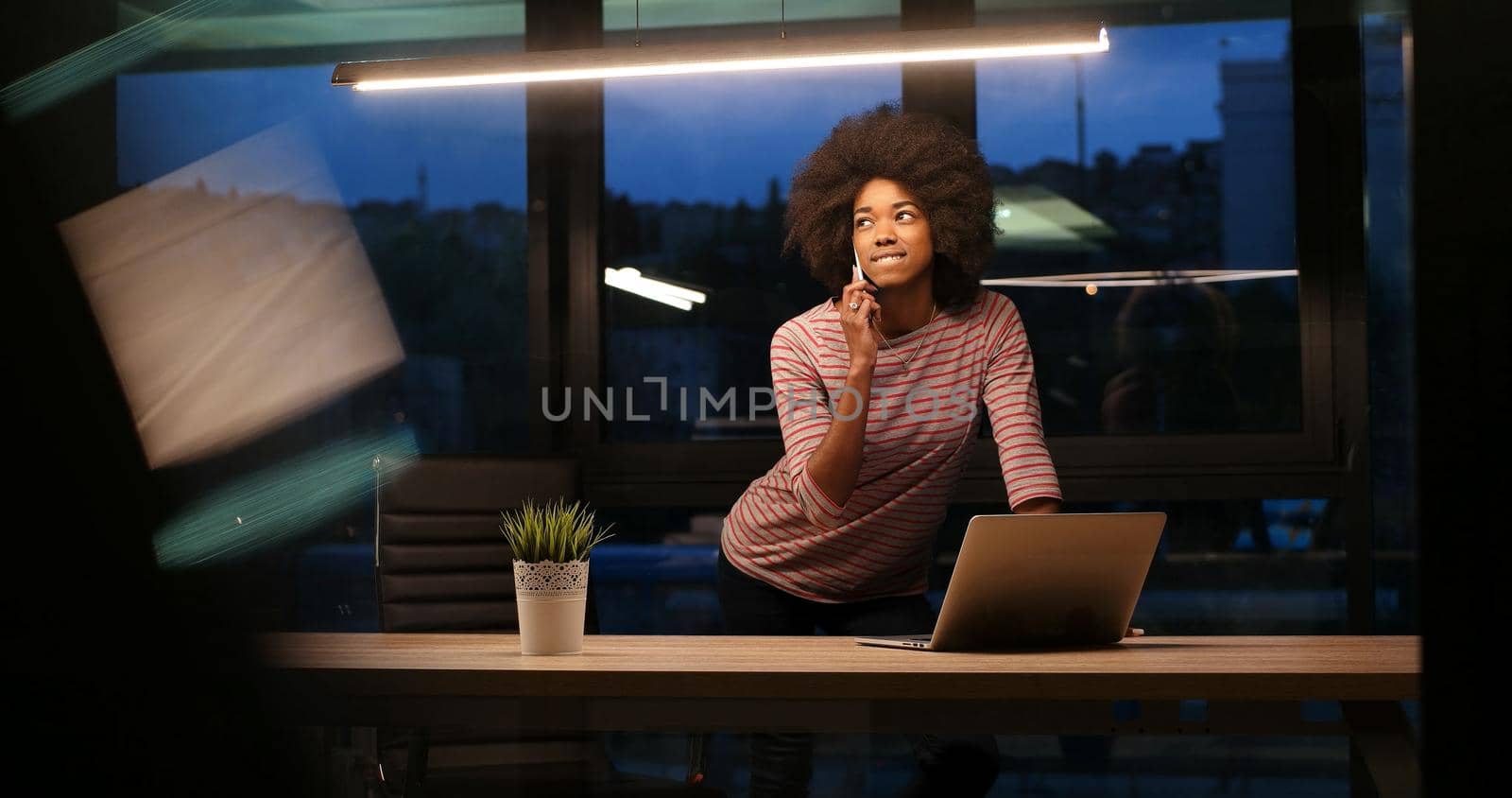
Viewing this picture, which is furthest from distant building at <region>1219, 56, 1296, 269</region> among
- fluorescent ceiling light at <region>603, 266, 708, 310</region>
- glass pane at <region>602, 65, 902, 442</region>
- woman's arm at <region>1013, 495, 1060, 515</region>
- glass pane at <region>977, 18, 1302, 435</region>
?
woman's arm at <region>1013, 495, 1060, 515</region>

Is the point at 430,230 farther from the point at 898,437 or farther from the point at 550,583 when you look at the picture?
the point at 550,583

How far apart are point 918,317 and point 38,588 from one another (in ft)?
7.58

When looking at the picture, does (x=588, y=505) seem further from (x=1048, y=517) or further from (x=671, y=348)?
(x=1048, y=517)

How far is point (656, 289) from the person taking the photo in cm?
388

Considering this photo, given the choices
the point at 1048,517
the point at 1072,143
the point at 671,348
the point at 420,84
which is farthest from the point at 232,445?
the point at 1072,143

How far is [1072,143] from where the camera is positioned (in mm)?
3719

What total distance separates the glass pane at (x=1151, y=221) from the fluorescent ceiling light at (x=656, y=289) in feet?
2.98

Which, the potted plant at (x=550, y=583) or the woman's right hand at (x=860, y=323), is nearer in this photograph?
the potted plant at (x=550, y=583)

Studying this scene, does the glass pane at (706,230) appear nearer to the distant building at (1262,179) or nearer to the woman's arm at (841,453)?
the distant building at (1262,179)

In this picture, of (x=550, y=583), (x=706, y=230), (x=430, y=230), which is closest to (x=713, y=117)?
(x=706, y=230)

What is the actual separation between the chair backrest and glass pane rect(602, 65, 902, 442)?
114cm

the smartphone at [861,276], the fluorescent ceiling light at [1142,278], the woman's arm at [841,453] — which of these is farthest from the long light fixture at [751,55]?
the fluorescent ceiling light at [1142,278]

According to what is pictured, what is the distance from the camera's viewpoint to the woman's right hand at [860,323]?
2.42m

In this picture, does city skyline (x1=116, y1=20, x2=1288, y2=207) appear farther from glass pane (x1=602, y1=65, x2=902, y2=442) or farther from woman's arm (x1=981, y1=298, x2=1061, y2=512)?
woman's arm (x1=981, y1=298, x2=1061, y2=512)
